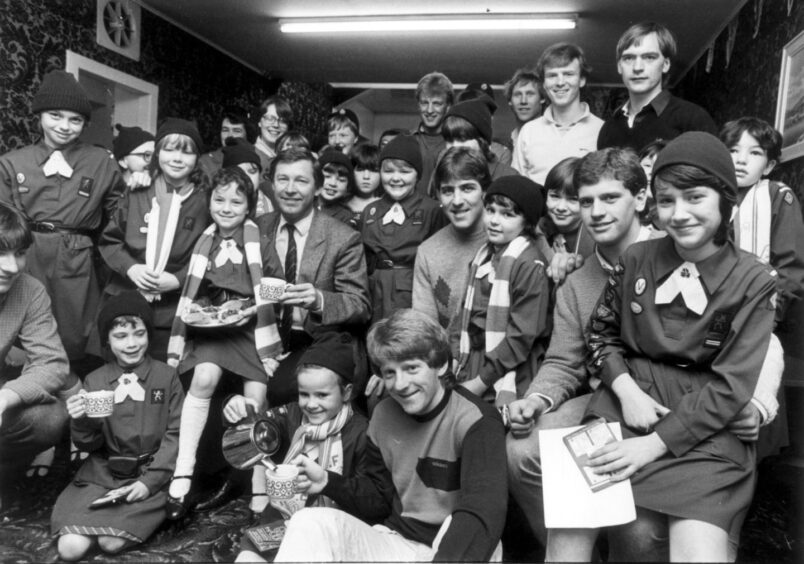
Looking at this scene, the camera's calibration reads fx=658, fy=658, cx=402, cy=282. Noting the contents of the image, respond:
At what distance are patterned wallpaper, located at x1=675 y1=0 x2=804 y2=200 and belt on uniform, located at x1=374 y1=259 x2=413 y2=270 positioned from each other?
2.15 m

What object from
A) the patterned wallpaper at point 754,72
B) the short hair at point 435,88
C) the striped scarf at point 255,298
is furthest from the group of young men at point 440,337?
the patterned wallpaper at point 754,72

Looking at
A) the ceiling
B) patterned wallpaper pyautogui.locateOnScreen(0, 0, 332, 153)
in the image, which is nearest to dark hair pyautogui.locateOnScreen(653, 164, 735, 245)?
the ceiling

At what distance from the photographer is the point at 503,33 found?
20.1 ft

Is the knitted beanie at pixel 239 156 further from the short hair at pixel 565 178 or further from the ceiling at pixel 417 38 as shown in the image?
the ceiling at pixel 417 38

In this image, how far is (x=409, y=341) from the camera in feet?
6.68

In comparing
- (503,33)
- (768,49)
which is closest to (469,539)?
(768,49)

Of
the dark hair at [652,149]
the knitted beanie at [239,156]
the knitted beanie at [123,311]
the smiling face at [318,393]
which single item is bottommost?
the smiling face at [318,393]

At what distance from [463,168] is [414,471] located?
132 cm

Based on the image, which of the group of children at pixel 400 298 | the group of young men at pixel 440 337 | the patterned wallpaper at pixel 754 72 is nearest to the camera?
the group of children at pixel 400 298

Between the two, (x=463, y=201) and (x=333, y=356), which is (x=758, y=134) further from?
(x=333, y=356)

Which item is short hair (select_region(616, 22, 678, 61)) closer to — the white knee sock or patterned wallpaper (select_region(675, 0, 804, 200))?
patterned wallpaper (select_region(675, 0, 804, 200))

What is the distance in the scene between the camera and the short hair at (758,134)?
2.77 m

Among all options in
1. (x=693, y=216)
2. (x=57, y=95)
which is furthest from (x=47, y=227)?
(x=693, y=216)

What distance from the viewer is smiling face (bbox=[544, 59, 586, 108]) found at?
3.33 m
